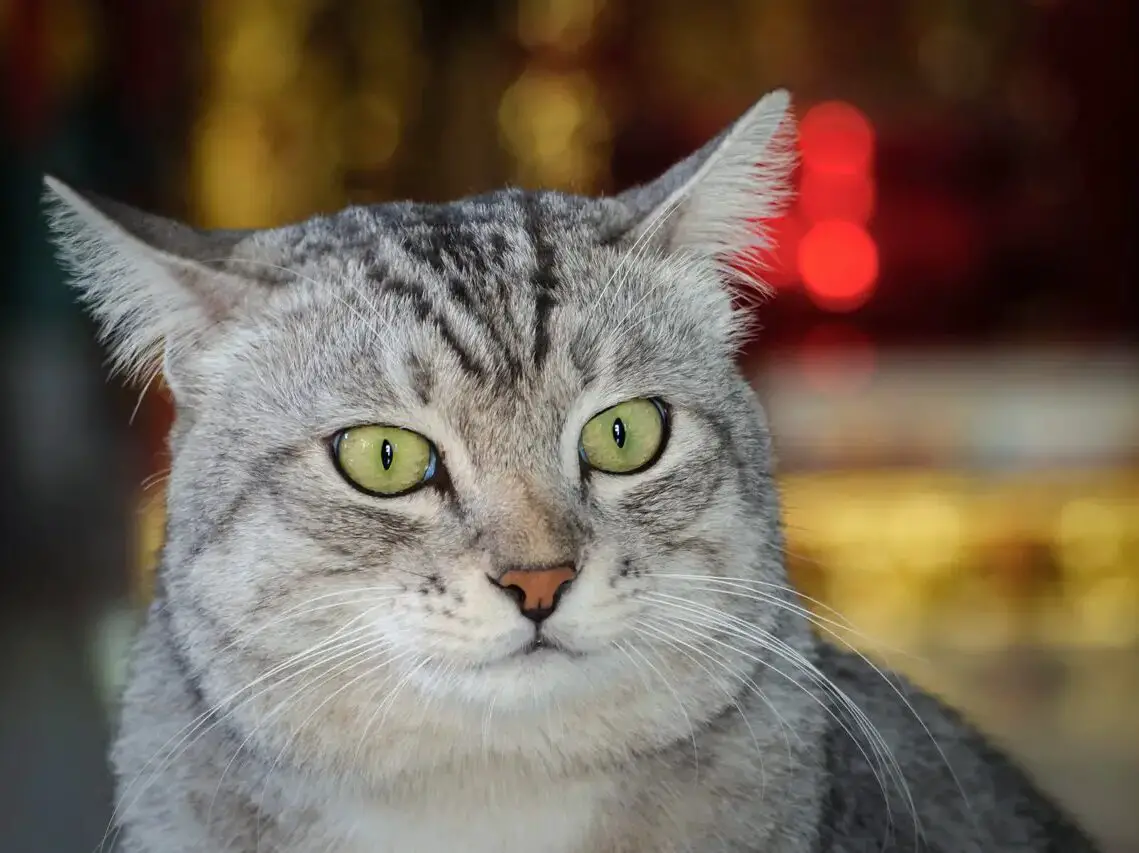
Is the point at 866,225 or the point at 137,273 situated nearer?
the point at 137,273

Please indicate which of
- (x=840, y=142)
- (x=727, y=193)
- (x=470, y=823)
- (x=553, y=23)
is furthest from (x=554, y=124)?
(x=470, y=823)

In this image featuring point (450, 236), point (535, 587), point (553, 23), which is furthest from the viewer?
point (553, 23)

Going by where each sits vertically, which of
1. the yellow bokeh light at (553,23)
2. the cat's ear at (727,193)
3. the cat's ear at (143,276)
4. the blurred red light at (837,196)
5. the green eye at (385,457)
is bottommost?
the green eye at (385,457)

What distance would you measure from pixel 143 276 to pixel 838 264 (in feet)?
5.59

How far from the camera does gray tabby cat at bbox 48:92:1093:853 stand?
21.9 inches

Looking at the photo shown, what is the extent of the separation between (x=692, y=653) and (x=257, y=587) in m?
0.22

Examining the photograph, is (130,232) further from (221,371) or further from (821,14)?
(821,14)

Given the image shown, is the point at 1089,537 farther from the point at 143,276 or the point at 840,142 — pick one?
the point at 143,276

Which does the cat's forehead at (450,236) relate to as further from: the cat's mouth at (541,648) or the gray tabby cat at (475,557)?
the cat's mouth at (541,648)

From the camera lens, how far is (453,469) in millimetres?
583

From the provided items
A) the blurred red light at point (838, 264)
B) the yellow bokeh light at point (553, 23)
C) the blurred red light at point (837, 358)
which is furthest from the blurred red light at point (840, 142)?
the yellow bokeh light at point (553, 23)

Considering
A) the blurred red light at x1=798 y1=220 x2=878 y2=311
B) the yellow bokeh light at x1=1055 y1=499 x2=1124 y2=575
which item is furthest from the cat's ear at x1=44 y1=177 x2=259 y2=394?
the yellow bokeh light at x1=1055 y1=499 x2=1124 y2=575

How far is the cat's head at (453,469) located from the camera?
1.82 ft

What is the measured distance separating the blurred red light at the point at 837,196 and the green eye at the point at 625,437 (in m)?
1.54
